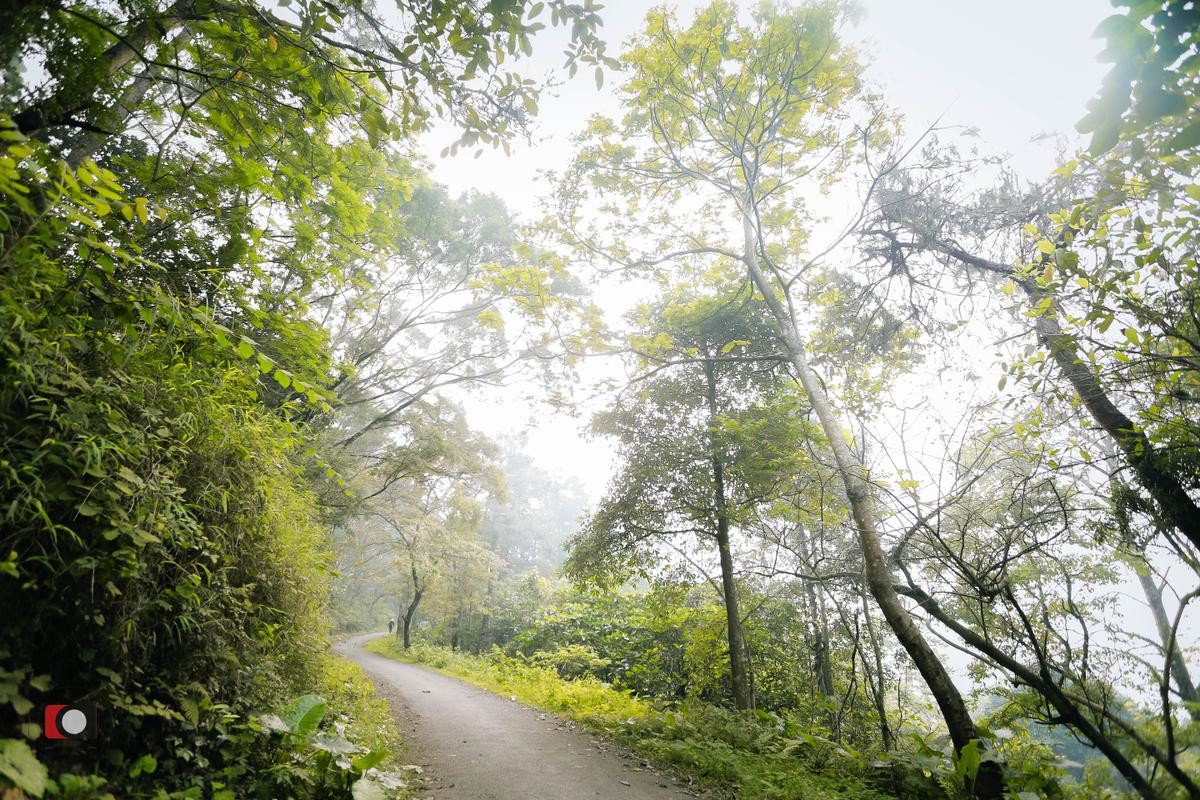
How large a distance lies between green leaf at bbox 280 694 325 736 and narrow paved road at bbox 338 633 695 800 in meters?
1.32

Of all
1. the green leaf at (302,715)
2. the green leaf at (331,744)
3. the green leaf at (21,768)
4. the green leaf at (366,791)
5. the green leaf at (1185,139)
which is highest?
the green leaf at (1185,139)

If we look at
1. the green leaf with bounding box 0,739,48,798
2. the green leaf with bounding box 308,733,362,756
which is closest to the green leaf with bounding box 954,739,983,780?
the green leaf with bounding box 308,733,362,756

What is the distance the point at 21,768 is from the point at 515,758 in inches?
167

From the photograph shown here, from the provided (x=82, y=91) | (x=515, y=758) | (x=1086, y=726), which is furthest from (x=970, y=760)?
(x=82, y=91)

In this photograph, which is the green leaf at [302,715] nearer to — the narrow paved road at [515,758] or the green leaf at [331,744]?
the green leaf at [331,744]

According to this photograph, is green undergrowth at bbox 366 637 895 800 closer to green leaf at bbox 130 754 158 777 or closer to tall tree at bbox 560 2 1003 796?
tall tree at bbox 560 2 1003 796

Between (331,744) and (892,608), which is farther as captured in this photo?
(892,608)

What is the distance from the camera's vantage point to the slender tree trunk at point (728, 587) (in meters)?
7.30

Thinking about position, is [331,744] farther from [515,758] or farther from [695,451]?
[695,451]

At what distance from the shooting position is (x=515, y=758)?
4848mm

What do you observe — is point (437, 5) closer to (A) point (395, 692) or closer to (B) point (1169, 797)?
(B) point (1169, 797)

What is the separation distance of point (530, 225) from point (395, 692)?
9.14 m

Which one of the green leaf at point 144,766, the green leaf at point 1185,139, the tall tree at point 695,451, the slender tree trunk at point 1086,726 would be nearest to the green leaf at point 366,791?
the green leaf at point 144,766

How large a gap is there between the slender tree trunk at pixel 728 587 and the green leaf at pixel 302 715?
562 cm
